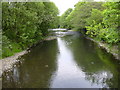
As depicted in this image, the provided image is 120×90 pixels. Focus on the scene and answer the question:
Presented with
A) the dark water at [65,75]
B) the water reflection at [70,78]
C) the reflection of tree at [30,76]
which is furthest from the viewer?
the reflection of tree at [30,76]

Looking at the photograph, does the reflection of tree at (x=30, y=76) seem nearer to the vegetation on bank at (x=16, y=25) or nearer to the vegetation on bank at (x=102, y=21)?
the vegetation on bank at (x=16, y=25)

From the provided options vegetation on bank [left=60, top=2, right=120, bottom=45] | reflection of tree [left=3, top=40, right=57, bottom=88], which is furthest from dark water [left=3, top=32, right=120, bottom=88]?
vegetation on bank [left=60, top=2, right=120, bottom=45]

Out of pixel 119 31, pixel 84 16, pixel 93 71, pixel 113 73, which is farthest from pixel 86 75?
pixel 84 16

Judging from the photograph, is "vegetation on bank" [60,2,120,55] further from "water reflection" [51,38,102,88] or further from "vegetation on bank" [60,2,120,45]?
"water reflection" [51,38,102,88]

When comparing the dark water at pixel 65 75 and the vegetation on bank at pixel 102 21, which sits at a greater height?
the vegetation on bank at pixel 102 21

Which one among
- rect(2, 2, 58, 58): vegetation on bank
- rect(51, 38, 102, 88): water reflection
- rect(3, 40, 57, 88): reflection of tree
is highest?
rect(2, 2, 58, 58): vegetation on bank

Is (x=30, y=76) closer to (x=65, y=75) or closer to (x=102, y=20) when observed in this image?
(x=65, y=75)

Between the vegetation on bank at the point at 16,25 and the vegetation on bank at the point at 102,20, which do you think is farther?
the vegetation on bank at the point at 16,25

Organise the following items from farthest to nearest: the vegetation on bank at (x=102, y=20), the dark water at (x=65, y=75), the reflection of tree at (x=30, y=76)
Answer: the vegetation on bank at (x=102, y=20)
the reflection of tree at (x=30, y=76)
the dark water at (x=65, y=75)

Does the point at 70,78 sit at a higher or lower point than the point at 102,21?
lower

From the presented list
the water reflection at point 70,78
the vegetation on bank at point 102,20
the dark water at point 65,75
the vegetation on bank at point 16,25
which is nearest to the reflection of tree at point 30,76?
the dark water at point 65,75

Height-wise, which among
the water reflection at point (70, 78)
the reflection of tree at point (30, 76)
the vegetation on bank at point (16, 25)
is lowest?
the reflection of tree at point (30, 76)

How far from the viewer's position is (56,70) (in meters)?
13.4

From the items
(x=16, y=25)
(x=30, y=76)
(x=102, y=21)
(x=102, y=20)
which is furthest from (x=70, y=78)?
(x=102, y=20)
